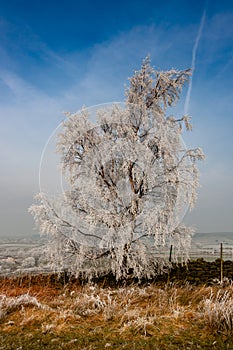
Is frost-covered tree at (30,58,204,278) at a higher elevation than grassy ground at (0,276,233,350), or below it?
higher

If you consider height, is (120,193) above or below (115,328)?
above

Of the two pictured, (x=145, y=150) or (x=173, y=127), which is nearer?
(x=145, y=150)

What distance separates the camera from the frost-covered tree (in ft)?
40.8

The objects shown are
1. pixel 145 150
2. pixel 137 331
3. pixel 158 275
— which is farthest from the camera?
pixel 158 275

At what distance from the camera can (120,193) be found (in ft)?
42.0

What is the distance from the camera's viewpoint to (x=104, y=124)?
13148 millimetres

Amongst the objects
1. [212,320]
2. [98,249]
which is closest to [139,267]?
[98,249]

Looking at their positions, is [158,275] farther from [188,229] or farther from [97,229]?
[97,229]

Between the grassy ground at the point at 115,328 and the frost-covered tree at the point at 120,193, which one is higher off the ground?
the frost-covered tree at the point at 120,193

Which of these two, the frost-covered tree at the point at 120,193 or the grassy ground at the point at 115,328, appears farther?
the frost-covered tree at the point at 120,193

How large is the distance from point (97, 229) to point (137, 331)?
7.49 meters

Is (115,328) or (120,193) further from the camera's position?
(120,193)

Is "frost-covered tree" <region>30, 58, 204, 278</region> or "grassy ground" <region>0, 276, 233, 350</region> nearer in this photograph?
"grassy ground" <region>0, 276, 233, 350</region>

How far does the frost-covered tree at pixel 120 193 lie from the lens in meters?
12.4
